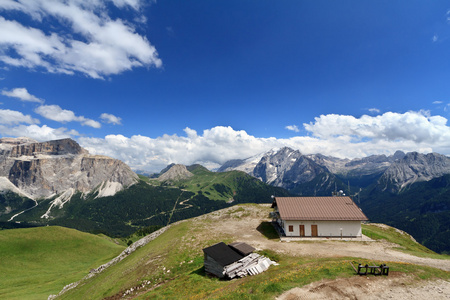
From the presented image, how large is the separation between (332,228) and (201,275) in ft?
121

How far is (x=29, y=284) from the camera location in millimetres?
61781

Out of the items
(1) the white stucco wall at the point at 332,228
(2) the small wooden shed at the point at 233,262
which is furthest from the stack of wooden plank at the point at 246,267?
(1) the white stucco wall at the point at 332,228

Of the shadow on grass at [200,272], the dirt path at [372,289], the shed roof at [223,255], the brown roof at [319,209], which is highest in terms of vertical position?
the brown roof at [319,209]

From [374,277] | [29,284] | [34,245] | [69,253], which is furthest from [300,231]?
[34,245]

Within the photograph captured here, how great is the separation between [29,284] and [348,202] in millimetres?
94860

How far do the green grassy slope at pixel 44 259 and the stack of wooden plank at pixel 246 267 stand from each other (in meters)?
51.2

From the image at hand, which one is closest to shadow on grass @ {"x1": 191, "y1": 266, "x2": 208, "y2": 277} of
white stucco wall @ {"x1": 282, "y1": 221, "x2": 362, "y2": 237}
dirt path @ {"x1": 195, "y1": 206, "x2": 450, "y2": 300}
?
dirt path @ {"x1": 195, "y1": 206, "x2": 450, "y2": 300}

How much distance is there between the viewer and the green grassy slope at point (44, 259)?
5867 centimetres

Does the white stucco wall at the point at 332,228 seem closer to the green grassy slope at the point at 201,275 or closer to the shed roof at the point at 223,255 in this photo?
the green grassy slope at the point at 201,275

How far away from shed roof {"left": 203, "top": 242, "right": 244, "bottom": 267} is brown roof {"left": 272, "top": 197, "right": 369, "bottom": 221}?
76.7 ft

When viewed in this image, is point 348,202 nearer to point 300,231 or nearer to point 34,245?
point 300,231

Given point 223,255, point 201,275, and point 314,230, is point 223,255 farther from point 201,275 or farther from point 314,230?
point 314,230

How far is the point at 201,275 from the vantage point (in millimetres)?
33312

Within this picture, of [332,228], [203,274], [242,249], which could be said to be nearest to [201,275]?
[203,274]
